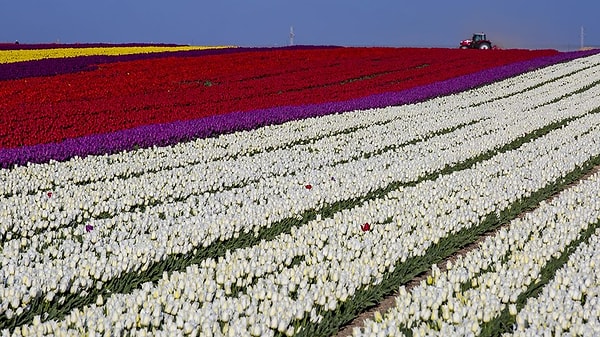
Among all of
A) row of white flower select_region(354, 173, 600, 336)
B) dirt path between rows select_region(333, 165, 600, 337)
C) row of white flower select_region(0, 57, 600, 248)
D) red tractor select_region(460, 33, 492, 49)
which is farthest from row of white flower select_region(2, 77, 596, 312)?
red tractor select_region(460, 33, 492, 49)

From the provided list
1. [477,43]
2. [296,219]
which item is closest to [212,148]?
[296,219]

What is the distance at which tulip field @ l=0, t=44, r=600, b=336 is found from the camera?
19.6 ft

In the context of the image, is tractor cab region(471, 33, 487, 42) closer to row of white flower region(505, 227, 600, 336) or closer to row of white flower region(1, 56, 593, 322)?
row of white flower region(1, 56, 593, 322)

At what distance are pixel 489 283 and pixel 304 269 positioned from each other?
1968 millimetres

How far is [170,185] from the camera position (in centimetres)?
1120

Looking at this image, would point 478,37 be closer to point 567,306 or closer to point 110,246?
point 110,246

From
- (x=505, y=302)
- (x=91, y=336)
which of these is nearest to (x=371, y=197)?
(x=505, y=302)

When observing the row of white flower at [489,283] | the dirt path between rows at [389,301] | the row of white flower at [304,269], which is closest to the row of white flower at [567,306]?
the row of white flower at [489,283]

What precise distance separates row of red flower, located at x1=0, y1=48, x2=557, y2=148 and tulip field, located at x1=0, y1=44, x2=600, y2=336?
21 centimetres

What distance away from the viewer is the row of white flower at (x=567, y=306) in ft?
18.3

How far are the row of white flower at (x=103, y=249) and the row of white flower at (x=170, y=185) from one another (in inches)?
29.7

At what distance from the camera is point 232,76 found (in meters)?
31.2

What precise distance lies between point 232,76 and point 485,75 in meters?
13.3

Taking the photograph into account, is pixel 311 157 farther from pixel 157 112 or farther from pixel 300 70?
pixel 300 70
